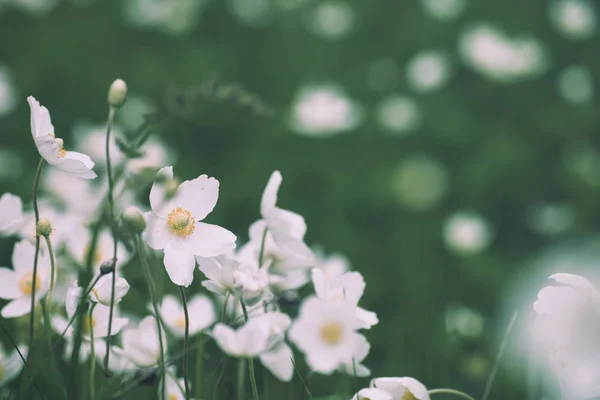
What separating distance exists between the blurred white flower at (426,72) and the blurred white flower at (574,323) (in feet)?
8.30

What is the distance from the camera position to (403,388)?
2.44ft

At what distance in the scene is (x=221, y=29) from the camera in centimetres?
330

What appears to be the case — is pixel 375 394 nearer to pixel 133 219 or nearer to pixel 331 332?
pixel 331 332

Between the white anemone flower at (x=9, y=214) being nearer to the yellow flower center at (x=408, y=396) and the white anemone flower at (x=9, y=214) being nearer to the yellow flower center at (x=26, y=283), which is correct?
the yellow flower center at (x=26, y=283)

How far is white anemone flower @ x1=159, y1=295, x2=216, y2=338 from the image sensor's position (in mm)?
960

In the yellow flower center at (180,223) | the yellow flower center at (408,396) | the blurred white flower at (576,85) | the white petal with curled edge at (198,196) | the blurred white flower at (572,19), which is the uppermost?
the white petal with curled edge at (198,196)

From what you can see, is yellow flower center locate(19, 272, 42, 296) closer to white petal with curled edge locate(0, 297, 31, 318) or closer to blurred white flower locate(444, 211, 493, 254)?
white petal with curled edge locate(0, 297, 31, 318)

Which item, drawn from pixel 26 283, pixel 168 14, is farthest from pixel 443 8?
pixel 26 283

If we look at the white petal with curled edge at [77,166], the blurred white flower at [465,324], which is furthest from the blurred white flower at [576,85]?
the white petal with curled edge at [77,166]

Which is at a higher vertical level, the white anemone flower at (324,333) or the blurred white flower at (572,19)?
the white anemone flower at (324,333)

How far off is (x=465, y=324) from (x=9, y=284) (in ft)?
3.10

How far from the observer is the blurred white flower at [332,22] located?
11.1 ft

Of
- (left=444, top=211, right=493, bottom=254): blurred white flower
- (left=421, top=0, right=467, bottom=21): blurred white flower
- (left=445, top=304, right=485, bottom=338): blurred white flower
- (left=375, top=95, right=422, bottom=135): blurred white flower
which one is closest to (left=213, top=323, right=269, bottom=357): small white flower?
(left=445, top=304, right=485, bottom=338): blurred white flower

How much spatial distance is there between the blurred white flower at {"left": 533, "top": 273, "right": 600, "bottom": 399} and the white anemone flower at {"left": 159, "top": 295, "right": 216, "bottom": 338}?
1.39 feet
